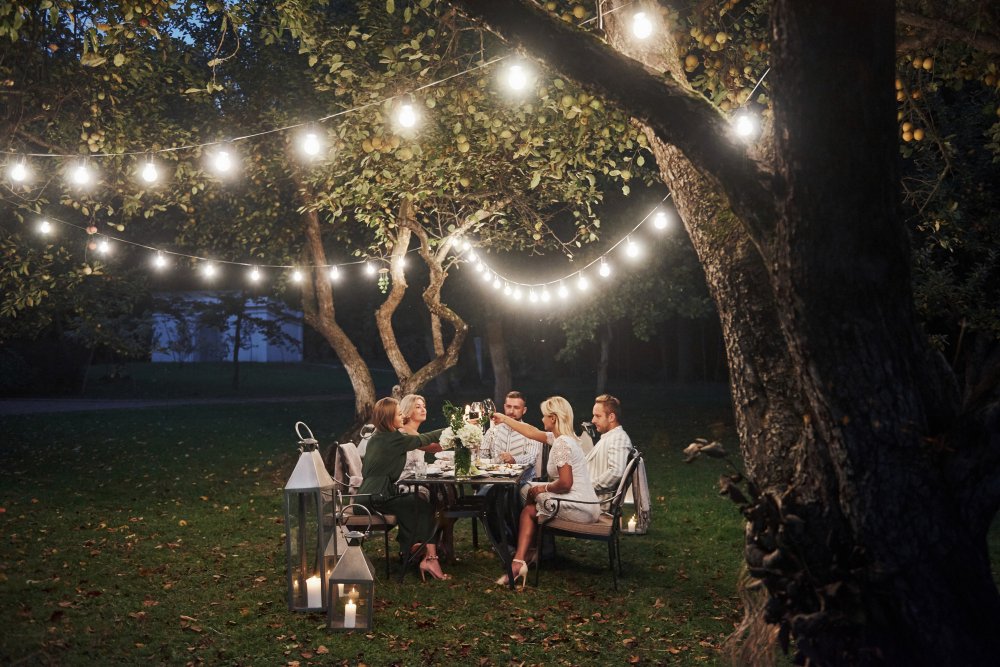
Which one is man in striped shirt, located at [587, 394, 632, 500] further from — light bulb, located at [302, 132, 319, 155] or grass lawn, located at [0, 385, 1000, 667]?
light bulb, located at [302, 132, 319, 155]

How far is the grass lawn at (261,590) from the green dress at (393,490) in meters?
0.41

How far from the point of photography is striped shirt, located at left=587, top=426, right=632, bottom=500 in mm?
6621

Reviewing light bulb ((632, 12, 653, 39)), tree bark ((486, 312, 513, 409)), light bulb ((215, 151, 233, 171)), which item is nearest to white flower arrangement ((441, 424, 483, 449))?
light bulb ((632, 12, 653, 39))

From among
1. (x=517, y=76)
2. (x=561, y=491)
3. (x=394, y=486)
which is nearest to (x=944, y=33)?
(x=517, y=76)

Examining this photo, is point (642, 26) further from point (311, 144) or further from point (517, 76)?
point (311, 144)

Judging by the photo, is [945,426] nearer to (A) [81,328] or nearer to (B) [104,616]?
(B) [104,616]

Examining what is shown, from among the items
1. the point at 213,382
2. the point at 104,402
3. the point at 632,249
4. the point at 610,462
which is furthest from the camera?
the point at 213,382

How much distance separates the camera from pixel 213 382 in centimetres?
3378

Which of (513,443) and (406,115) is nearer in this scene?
(406,115)

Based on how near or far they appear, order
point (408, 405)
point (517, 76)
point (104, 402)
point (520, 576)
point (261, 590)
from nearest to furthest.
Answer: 1. point (517, 76)
2. point (261, 590)
3. point (520, 576)
4. point (408, 405)
5. point (104, 402)

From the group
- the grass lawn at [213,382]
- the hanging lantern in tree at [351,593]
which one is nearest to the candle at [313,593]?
the hanging lantern in tree at [351,593]

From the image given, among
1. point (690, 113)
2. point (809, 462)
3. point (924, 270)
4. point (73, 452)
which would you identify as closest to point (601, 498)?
point (809, 462)

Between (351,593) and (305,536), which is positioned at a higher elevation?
(305,536)

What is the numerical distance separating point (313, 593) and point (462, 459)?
155 centimetres
